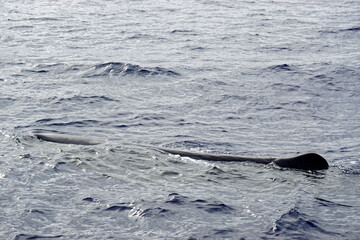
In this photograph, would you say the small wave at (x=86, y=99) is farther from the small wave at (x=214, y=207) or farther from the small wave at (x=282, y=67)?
the small wave at (x=214, y=207)

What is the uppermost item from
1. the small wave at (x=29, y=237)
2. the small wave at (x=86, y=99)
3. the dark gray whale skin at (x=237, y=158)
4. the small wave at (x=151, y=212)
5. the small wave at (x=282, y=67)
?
the small wave at (x=29, y=237)

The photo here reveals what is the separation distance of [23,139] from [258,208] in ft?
19.9

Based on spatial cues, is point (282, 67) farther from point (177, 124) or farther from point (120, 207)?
point (120, 207)

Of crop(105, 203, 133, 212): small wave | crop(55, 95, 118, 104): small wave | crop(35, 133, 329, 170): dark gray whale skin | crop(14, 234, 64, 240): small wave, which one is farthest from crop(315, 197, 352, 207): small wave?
crop(55, 95, 118, 104): small wave

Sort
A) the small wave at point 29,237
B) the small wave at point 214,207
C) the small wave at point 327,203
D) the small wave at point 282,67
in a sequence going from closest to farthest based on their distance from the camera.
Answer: the small wave at point 29,237
the small wave at point 214,207
the small wave at point 327,203
the small wave at point 282,67

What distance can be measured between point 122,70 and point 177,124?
599cm

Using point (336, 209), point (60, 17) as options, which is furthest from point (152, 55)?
point (336, 209)

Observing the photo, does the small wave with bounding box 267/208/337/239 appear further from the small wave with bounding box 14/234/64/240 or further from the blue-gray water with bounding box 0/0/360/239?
the small wave with bounding box 14/234/64/240

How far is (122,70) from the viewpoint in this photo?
20.3m

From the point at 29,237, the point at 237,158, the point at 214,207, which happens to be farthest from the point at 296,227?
the point at 29,237

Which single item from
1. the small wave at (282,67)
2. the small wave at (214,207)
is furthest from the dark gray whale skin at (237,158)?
the small wave at (282,67)

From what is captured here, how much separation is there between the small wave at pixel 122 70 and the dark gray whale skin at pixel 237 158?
6.96 meters

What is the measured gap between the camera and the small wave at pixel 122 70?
20078 mm

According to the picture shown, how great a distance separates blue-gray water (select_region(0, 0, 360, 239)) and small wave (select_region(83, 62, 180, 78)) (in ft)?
0.22
